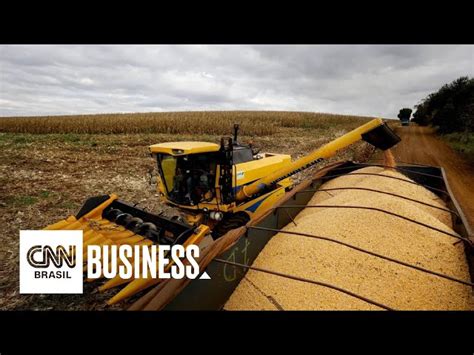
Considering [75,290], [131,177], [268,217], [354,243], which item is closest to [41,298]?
[75,290]

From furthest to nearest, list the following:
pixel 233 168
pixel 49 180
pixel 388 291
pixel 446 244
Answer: pixel 49 180
pixel 233 168
pixel 446 244
pixel 388 291

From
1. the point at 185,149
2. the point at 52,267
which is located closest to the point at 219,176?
the point at 185,149

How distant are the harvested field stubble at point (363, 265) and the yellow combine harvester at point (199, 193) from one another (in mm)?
1435

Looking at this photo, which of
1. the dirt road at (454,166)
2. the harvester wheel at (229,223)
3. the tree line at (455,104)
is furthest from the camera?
the tree line at (455,104)

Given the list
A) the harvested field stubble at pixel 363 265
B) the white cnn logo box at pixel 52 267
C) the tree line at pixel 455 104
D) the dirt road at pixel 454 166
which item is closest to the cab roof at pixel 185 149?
the white cnn logo box at pixel 52 267

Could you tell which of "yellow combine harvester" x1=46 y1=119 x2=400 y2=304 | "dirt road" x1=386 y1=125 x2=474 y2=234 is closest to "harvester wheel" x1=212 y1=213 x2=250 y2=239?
"yellow combine harvester" x1=46 y1=119 x2=400 y2=304

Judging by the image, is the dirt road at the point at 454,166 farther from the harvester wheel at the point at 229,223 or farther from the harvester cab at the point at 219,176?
the harvester wheel at the point at 229,223

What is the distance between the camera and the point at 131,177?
8.54m

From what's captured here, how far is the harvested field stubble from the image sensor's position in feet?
6.12

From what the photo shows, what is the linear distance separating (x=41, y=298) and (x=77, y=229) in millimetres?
944

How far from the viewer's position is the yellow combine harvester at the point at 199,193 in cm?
354

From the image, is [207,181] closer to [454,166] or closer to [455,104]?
[454,166]

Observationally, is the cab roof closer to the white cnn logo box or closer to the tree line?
the white cnn logo box
